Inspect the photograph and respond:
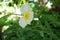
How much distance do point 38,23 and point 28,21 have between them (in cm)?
14

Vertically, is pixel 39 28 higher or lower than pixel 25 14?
lower

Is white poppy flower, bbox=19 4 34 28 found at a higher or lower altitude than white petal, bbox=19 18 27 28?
higher

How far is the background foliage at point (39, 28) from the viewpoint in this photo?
1343 millimetres

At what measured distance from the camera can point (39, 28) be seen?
141cm

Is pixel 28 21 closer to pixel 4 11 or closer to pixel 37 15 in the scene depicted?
pixel 37 15

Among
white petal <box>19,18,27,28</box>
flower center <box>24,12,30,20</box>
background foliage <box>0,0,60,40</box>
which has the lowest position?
background foliage <box>0,0,60,40</box>

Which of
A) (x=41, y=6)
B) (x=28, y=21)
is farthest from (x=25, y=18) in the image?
(x=41, y=6)

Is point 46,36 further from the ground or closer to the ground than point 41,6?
closer to the ground

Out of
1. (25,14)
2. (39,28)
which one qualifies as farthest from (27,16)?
(39,28)

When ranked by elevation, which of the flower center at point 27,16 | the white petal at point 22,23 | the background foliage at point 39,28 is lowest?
the background foliage at point 39,28

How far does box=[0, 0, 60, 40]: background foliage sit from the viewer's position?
134cm

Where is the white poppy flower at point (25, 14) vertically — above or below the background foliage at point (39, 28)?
above

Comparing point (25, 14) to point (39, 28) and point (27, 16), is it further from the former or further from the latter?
point (39, 28)

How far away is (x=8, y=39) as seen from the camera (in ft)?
4.63
